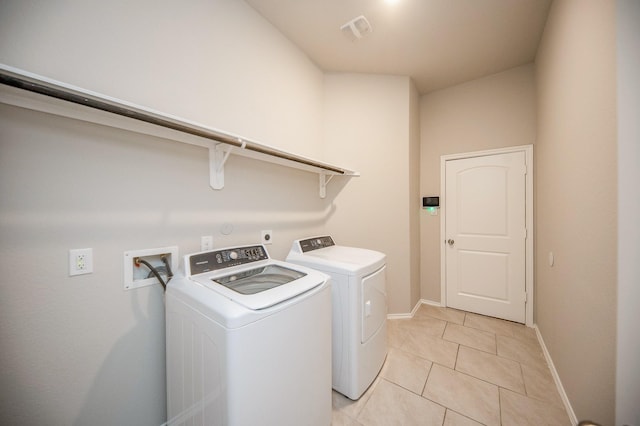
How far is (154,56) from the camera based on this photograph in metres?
1.20

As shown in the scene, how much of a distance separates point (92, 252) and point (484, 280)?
3.51 meters

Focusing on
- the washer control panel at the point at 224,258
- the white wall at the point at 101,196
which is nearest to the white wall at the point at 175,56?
the white wall at the point at 101,196

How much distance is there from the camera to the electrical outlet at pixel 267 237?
5.93 feet

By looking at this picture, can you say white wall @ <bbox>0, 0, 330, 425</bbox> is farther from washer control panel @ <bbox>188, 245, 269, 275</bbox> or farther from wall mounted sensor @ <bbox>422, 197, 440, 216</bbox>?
wall mounted sensor @ <bbox>422, 197, 440, 216</bbox>

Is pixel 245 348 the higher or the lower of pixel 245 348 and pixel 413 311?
the higher

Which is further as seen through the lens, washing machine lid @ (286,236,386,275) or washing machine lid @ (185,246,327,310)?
washing machine lid @ (286,236,386,275)

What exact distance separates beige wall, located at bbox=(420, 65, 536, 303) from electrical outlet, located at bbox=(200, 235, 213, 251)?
8.69ft

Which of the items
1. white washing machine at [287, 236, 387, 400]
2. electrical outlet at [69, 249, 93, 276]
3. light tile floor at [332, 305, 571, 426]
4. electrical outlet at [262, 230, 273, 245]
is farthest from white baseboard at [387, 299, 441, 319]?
electrical outlet at [69, 249, 93, 276]

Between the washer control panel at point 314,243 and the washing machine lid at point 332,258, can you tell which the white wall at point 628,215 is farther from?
the washer control panel at point 314,243

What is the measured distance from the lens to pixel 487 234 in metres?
2.66

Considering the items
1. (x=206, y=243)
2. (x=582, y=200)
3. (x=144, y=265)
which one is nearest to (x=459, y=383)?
(x=582, y=200)

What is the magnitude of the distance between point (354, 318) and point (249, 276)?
0.73 m

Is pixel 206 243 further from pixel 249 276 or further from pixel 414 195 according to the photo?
pixel 414 195

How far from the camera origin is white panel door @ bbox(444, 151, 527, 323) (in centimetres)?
250
